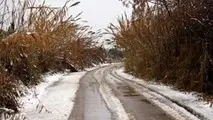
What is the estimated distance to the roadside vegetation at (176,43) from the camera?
1814cm

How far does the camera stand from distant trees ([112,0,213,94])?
59.6 ft

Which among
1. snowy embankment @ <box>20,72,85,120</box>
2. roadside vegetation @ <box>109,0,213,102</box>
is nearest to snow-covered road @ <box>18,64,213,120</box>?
snowy embankment @ <box>20,72,85,120</box>

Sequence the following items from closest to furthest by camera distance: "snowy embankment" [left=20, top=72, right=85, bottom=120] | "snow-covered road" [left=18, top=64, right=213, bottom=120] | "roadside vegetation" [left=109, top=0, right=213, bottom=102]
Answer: "snow-covered road" [left=18, top=64, right=213, bottom=120], "snowy embankment" [left=20, top=72, right=85, bottom=120], "roadside vegetation" [left=109, top=0, right=213, bottom=102]

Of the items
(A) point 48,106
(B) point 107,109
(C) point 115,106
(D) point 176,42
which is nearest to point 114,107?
(C) point 115,106

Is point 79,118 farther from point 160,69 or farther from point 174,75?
point 160,69

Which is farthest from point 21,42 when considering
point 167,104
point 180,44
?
point 180,44

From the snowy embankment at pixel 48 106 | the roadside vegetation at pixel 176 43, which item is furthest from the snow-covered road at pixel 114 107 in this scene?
the roadside vegetation at pixel 176 43

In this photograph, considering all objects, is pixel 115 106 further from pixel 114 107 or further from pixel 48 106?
pixel 48 106

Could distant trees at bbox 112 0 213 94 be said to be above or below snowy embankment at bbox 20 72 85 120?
above

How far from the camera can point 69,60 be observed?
40312 mm

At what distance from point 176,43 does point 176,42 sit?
0.06 m

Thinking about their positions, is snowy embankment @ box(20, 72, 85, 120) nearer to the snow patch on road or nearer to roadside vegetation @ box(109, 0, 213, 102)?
the snow patch on road

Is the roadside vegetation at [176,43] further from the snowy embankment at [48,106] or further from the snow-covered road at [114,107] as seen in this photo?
the snowy embankment at [48,106]

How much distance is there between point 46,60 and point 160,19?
10.1 metres
